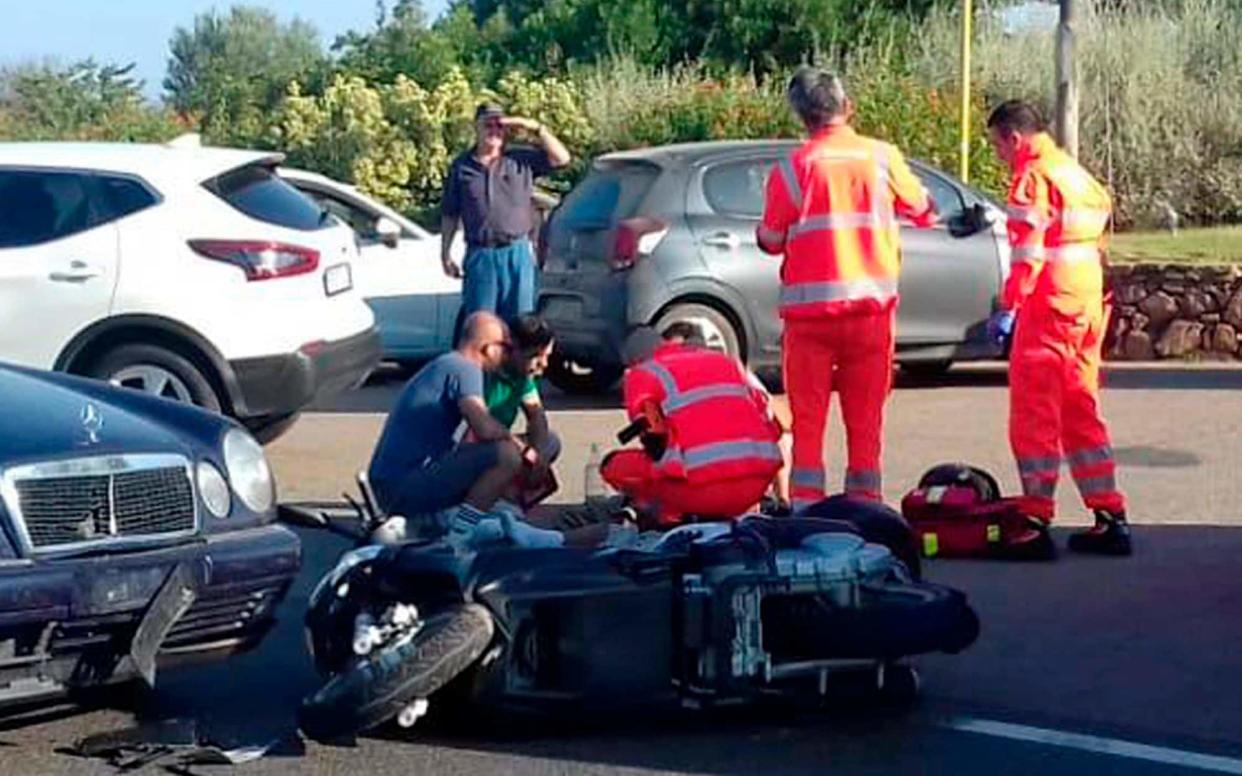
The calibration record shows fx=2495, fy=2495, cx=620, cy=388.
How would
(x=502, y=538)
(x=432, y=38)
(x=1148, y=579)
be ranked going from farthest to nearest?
(x=432, y=38)
(x=1148, y=579)
(x=502, y=538)

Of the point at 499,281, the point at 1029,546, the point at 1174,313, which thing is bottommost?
the point at 1174,313

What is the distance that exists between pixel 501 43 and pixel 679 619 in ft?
103

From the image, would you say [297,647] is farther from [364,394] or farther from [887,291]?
[364,394]

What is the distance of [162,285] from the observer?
11.9 metres

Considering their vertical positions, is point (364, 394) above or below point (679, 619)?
below

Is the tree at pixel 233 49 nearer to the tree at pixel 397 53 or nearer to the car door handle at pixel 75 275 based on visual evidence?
the tree at pixel 397 53

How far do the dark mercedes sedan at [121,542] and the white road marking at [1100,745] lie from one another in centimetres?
207

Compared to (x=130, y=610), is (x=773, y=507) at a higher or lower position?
lower

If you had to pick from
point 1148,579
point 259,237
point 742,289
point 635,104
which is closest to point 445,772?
point 1148,579

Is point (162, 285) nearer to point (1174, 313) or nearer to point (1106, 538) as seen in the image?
point (1106, 538)

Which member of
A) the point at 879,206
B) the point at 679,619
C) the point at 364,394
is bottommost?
the point at 364,394

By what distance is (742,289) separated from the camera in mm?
15047

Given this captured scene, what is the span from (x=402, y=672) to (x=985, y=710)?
183cm

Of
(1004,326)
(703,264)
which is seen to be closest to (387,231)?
(703,264)
